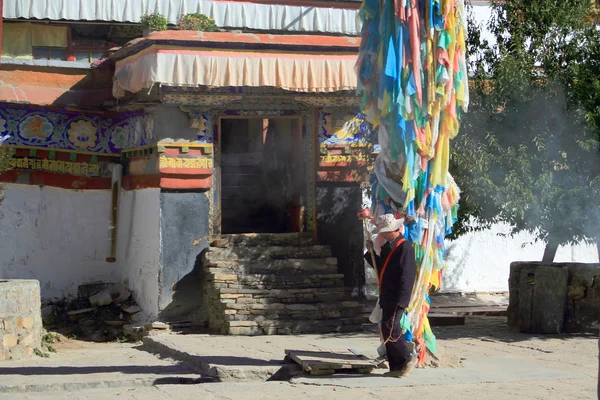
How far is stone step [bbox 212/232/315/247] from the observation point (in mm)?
13305

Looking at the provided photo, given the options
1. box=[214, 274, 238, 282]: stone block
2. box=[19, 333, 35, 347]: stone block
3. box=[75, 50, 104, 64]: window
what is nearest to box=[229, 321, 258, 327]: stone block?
box=[214, 274, 238, 282]: stone block

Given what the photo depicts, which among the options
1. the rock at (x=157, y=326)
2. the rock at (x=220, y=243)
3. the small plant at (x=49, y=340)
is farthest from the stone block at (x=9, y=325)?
the rock at (x=220, y=243)

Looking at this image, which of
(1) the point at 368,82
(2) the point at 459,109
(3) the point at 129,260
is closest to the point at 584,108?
(2) the point at 459,109

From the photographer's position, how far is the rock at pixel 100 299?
13.8m

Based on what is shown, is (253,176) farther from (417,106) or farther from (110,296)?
(417,106)

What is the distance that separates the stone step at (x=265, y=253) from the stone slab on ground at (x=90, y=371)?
1.86 m

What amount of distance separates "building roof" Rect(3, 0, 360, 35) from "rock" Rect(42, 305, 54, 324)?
457cm

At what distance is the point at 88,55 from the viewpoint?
15.5 metres

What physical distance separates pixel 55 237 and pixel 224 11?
4.81 m

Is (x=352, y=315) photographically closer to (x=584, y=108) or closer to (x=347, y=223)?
(x=347, y=223)

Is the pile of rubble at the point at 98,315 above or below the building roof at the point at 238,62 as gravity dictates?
below

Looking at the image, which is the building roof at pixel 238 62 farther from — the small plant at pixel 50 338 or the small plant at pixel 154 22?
the small plant at pixel 50 338

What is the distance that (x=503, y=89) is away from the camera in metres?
11.7

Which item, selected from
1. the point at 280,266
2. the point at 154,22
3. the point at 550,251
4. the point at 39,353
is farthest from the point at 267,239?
the point at 154,22
